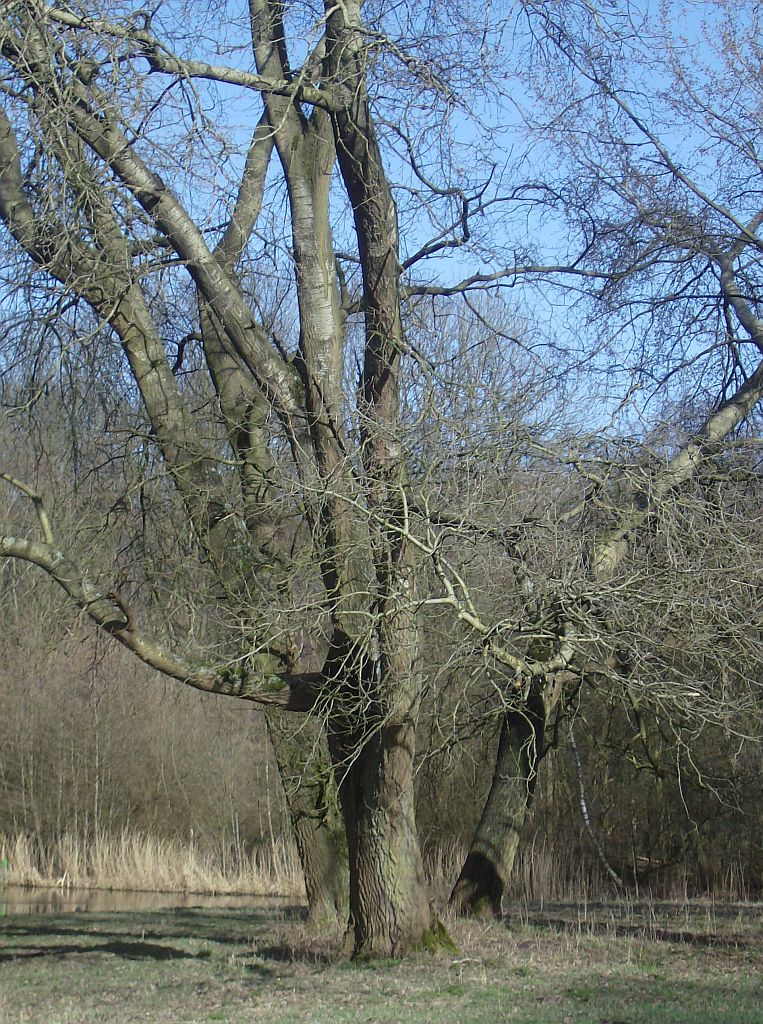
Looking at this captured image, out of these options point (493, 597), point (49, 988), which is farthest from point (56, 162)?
point (49, 988)

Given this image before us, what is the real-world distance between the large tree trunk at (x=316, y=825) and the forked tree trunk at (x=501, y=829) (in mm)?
1216

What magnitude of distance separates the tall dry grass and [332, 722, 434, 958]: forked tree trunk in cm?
759

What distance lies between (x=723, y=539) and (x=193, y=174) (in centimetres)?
383

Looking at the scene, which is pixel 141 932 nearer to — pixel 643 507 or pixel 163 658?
pixel 163 658

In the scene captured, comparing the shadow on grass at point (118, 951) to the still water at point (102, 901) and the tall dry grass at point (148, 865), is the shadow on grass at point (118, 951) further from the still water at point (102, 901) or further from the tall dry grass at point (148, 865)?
the tall dry grass at point (148, 865)

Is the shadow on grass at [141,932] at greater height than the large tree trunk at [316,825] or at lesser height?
lesser

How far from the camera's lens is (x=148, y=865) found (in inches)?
620

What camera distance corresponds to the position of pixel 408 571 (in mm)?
6539

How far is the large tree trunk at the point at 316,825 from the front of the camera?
900cm

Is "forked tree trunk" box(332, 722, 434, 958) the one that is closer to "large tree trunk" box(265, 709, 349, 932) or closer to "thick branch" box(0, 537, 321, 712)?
"thick branch" box(0, 537, 321, 712)

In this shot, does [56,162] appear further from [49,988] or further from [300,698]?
[49,988]

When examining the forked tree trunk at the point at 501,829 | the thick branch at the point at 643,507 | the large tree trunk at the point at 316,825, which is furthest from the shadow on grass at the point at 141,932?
the thick branch at the point at 643,507

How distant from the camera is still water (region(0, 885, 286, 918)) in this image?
13.3m

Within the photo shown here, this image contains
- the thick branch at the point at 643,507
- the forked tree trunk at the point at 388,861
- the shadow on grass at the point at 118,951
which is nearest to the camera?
the thick branch at the point at 643,507
